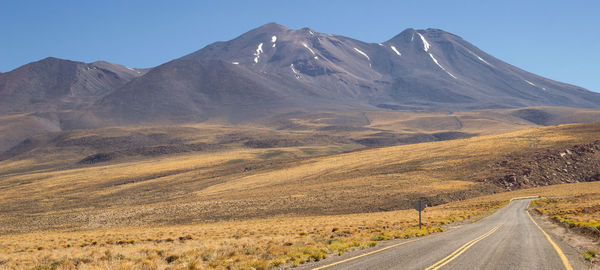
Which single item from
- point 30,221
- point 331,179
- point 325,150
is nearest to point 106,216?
point 30,221

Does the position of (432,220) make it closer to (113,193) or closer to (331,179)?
(331,179)

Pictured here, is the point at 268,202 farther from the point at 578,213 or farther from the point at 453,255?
the point at 453,255

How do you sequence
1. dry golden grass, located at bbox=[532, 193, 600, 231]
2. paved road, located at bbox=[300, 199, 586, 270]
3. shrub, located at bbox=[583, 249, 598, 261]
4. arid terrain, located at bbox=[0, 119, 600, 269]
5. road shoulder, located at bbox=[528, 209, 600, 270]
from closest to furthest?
paved road, located at bbox=[300, 199, 586, 270], road shoulder, located at bbox=[528, 209, 600, 270], shrub, located at bbox=[583, 249, 598, 261], arid terrain, located at bbox=[0, 119, 600, 269], dry golden grass, located at bbox=[532, 193, 600, 231]

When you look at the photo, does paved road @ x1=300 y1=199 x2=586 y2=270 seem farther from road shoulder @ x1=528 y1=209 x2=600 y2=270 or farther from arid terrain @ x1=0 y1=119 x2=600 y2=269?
arid terrain @ x1=0 y1=119 x2=600 y2=269

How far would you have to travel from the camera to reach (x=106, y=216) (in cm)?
5469

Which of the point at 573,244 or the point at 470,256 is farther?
the point at 573,244

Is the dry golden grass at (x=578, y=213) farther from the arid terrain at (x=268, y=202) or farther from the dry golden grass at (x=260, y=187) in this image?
the dry golden grass at (x=260, y=187)

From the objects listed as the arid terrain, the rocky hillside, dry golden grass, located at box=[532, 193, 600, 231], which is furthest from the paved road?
the rocky hillside

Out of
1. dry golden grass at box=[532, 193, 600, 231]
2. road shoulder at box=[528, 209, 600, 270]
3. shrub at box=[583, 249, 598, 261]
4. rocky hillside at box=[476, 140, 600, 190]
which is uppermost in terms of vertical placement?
shrub at box=[583, 249, 598, 261]

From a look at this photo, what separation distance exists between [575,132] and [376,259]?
93019mm

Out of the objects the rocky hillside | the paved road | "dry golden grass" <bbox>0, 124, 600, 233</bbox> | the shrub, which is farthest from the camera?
the rocky hillside

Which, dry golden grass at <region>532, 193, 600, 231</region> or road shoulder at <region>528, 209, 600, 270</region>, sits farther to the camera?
dry golden grass at <region>532, 193, 600, 231</region>

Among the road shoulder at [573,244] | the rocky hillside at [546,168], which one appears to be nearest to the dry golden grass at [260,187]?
the rocky hillside at [546,168]

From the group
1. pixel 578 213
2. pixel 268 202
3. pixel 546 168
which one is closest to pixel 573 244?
pixel 578 213
